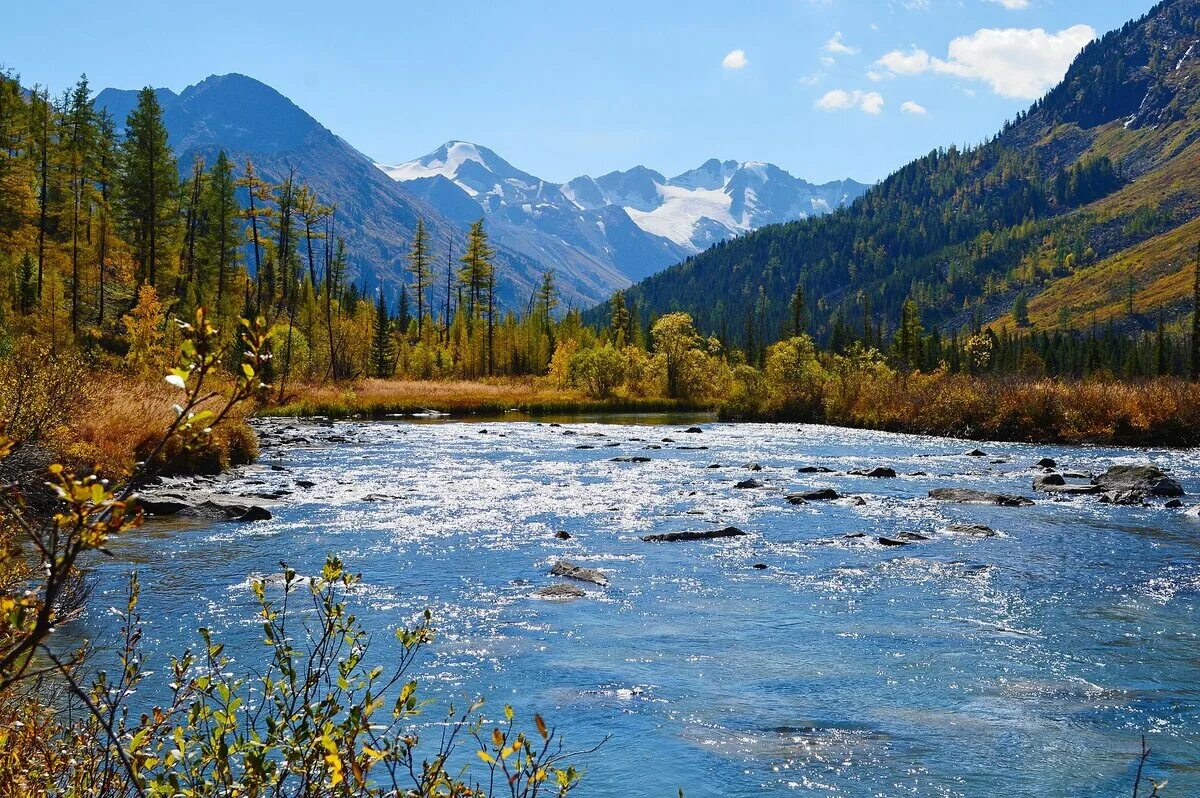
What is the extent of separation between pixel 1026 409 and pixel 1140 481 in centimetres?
2133

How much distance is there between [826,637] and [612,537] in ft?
28.7

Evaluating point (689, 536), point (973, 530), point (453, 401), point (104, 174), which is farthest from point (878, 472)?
point (104, 174)

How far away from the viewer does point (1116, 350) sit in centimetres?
14288

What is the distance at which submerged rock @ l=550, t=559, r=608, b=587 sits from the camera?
16.6 m

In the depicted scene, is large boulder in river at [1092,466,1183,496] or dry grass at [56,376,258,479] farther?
large boulder in river at [1092,466,1183,496]

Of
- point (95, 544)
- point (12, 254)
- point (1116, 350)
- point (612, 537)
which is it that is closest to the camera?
point (95, 544)

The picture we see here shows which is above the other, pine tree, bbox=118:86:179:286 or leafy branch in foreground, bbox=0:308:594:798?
pine tree, bbox=118:86:179:286

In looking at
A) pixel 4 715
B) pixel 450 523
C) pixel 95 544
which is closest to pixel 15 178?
pixel 450 523

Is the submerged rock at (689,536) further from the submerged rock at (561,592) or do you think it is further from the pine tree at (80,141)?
the pine tree at (80,141)

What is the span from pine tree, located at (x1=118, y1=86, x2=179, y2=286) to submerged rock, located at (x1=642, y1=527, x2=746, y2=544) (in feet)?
189

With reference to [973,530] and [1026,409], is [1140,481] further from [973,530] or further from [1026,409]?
[1026,409]

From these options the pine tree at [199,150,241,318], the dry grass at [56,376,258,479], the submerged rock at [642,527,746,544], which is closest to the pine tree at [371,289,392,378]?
the pine tree at [199,150,241,318]

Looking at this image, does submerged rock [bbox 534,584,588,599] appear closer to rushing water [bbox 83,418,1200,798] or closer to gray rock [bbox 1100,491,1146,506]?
rushing water [bbox 83,418,1200,798]

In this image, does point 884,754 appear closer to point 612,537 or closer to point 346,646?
point 346,646
